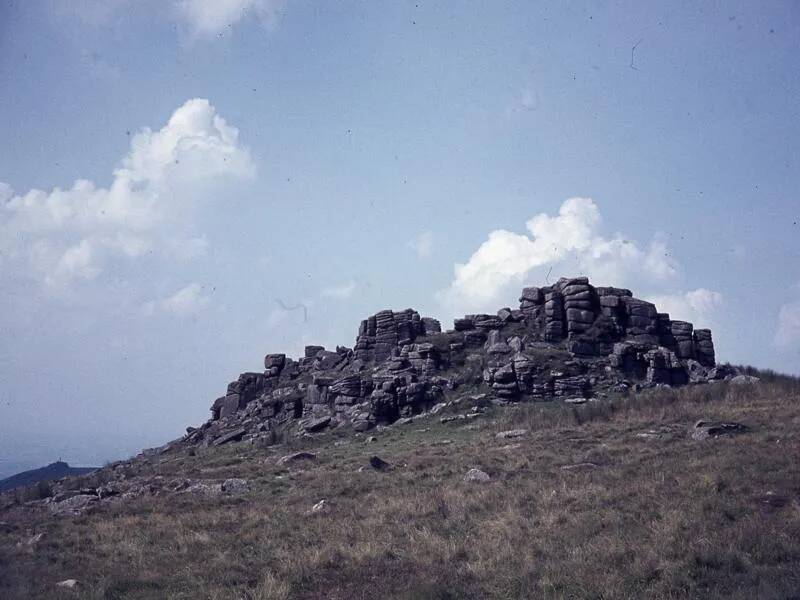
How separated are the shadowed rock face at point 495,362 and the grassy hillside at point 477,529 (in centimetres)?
1579


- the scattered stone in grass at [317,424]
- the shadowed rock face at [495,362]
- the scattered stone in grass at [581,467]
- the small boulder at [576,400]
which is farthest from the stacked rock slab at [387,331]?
the scattered stone in grass at [581,467]

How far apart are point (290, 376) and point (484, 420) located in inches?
1137

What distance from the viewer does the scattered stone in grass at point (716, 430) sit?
24094 mm

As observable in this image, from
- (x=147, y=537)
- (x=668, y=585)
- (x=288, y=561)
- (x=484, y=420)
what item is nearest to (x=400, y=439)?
(x=484, y=420)

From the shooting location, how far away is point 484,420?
3925 cm

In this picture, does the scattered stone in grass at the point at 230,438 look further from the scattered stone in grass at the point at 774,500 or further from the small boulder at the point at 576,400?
the scattered stone in grass at the point at 774,500

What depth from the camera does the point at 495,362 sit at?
4850 cm

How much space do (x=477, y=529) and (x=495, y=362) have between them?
1314 inches

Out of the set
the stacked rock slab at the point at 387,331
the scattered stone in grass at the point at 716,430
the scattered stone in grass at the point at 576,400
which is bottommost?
the scattered stone in grass at the point at 716,430

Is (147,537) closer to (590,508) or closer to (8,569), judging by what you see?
(8,569)

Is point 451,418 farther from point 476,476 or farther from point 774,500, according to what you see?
point 774,500

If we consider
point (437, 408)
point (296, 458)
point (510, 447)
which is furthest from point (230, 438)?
point (510, 447)

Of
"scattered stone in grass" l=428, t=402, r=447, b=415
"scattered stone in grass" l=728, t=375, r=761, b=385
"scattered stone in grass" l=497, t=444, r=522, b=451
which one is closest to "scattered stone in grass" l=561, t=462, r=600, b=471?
"scattered stone in grass" l=497, t=444, r=522, b=451

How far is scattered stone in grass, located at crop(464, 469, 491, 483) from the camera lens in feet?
71.7
